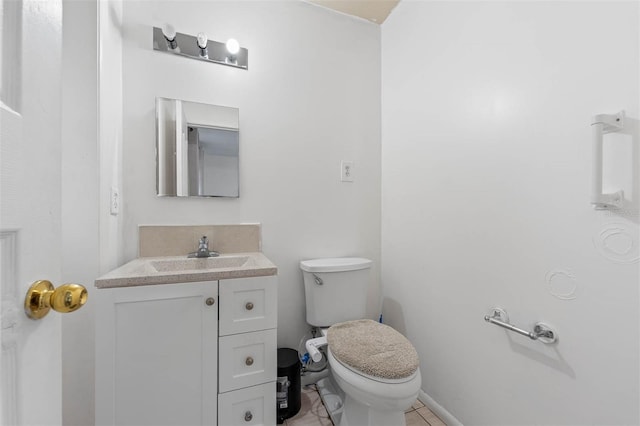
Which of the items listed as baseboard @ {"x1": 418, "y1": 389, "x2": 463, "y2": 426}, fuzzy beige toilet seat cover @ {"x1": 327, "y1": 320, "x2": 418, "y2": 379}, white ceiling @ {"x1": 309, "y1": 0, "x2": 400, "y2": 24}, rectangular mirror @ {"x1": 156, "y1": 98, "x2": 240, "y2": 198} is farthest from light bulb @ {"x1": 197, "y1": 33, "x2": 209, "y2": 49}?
baseboard @ {"x1": 418, "y1": 389, "x2": 463, "y2": 426}

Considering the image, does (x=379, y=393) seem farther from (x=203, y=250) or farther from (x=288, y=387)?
(x=203, y=250)

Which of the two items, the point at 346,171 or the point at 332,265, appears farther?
the point at 346,171

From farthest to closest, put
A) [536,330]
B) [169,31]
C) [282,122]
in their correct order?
[282,122], [169,31], [536,330]

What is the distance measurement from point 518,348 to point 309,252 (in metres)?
1.06

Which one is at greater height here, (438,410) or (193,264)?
(193,264)

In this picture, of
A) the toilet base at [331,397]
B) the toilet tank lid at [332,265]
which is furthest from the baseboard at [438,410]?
the toilet tank lid at [332,265]

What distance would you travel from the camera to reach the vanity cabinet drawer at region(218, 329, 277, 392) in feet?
3.47

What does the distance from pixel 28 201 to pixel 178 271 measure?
0.74 m

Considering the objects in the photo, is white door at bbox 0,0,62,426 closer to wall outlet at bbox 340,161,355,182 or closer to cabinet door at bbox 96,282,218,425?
cabinet door at bbox 96,282,218,425

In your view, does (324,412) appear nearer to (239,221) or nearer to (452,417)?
(452,417)

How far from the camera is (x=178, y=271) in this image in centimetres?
104

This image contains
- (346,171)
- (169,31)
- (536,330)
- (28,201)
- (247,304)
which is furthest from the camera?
(346,171)

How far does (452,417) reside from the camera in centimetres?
130

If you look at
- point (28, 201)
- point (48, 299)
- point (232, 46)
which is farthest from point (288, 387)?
point (232, 46)
